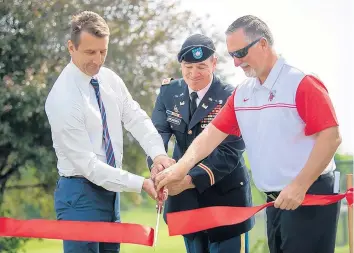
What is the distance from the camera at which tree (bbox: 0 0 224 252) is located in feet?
33.9

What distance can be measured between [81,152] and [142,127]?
50 centimetres

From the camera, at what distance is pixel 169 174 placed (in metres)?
3.99

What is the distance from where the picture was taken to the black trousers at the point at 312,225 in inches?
137

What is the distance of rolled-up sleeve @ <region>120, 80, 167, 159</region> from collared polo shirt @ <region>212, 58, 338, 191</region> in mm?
695

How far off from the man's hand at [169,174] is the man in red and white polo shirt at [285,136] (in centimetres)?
47

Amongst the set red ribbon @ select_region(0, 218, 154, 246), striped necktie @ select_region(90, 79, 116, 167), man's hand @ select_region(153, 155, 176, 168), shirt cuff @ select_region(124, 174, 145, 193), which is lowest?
red ribbon @ select_region(0, 218, 154, 246)

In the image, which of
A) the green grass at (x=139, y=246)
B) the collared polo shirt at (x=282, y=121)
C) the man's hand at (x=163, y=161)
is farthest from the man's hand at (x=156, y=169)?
the green grass at (x=139, y=246)

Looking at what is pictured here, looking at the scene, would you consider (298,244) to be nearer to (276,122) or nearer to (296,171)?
(296,171)

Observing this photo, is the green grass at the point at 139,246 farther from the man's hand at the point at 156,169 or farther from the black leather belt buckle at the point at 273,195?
the black leather belt buckle at the point at 273,195

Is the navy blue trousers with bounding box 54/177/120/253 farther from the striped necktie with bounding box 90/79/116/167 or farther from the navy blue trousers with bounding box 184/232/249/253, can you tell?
the navy blue trousers with bounding box 184/232/249/253

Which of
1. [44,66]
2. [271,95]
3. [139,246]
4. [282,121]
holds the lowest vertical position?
[139,246]

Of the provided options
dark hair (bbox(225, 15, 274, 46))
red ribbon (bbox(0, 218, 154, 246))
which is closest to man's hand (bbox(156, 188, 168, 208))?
red ribbon (bbox(0, 218, 154, 246))

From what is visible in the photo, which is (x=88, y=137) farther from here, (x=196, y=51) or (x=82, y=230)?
(x=196, y=51)

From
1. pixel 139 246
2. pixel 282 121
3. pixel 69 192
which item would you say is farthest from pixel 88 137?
pixel 139 246
